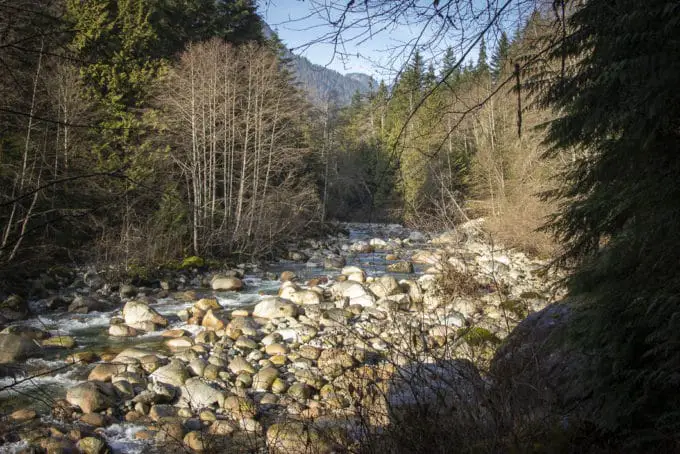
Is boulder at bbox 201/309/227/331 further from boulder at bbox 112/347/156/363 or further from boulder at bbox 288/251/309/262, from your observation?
boulder at bbox 288/251/309/262

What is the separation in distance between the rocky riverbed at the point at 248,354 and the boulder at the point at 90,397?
14mm

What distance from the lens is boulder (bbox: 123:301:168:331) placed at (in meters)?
9.07

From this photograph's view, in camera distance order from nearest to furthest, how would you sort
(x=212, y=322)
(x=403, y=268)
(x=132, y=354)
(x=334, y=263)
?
(x=132, y=354) < (x=212, y=322) < (x=403, y=268) < (x=334, y=263)

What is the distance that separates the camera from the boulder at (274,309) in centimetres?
981

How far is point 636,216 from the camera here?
282 cm

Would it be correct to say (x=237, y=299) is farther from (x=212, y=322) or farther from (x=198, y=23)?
(x=198, y=23)

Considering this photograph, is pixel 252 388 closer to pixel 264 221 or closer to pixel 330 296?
pixel 330 296

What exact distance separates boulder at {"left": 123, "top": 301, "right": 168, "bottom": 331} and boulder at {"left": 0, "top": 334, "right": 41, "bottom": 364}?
192cm

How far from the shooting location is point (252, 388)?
643cm

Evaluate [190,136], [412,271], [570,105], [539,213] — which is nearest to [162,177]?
[190,136]

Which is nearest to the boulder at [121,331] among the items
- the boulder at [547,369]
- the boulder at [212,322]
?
the boulder at [212,322]

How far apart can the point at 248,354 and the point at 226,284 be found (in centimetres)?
527

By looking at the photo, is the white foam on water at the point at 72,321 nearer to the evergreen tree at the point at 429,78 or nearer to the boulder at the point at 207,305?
the boulder at the point at 207,305

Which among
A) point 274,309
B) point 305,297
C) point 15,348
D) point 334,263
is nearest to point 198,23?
point 334,263
